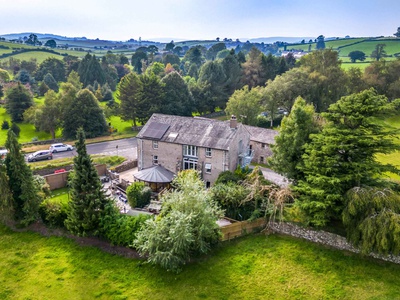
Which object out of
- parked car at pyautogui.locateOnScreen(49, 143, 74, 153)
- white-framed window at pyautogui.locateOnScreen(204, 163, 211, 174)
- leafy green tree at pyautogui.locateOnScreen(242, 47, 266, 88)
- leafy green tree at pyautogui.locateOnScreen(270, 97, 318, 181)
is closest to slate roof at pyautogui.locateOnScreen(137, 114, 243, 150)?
white-framed window at pyautogui.locateOnScreen(204, 163, 211, 174)

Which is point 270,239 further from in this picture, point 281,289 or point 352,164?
point 352,164

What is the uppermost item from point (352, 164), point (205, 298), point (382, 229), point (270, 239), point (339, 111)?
point (339, 111)

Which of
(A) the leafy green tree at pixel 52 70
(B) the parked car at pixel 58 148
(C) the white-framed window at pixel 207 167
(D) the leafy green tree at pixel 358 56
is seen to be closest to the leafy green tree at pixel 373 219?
(C) the white-framed window at pixel 207 167

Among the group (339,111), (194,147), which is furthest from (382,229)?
(194,147)

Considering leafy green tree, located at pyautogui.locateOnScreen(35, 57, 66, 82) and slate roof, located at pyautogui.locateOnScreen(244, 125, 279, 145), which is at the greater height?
leafy green tree, located at pyautogui.locateOnScreen(35, 57, 66, 82)

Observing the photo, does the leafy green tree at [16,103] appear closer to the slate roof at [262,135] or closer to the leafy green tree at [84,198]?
the slate roof at [262,135]

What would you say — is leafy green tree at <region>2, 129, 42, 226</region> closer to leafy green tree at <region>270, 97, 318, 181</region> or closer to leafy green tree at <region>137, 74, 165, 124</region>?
leafy green tree at <region>270, 97, 318, 181</region>
